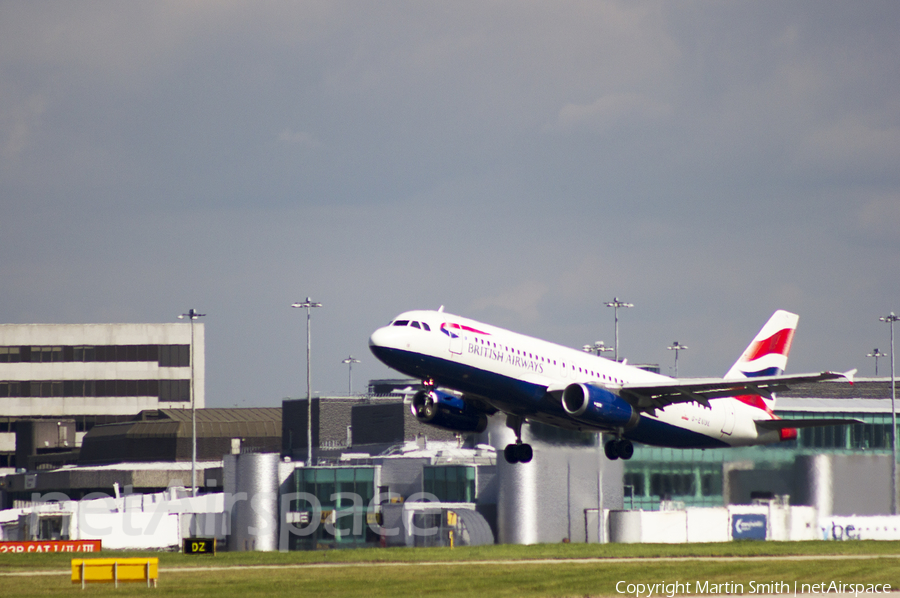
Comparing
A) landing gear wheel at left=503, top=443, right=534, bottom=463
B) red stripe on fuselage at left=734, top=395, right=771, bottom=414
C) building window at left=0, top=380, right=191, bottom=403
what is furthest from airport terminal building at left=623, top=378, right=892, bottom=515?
building window at left=0, top=380, right=191, bottom=403

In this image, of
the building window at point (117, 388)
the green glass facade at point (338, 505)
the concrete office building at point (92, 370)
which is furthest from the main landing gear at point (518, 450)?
the concrete office building at point (92, 370)

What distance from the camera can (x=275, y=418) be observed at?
17650cm

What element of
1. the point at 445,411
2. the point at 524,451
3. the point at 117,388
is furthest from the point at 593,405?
the point at 117,388

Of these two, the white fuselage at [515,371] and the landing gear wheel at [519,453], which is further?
the landing gear wheel at [519,453]

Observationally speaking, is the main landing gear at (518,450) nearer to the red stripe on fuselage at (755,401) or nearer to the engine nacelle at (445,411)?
the engine nacelle at (445,411)

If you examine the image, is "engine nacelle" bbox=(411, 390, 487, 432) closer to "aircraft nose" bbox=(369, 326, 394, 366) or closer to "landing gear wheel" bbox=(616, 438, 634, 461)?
"aircraft nose" bbox=(369, 326, 394, 366)

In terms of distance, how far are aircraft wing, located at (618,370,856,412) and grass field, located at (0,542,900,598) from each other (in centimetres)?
905

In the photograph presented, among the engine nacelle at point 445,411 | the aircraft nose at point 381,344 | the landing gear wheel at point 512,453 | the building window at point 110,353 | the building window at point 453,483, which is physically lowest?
the building window at point 453,483

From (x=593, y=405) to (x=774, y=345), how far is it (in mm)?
22804

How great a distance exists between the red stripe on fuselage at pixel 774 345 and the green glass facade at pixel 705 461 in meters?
6.00

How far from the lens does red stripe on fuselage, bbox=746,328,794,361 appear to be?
7625 cm

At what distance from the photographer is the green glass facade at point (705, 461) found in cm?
7688

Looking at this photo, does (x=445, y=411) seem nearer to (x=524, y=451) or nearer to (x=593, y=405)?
(x=524, y=451)

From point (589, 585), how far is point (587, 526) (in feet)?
109
